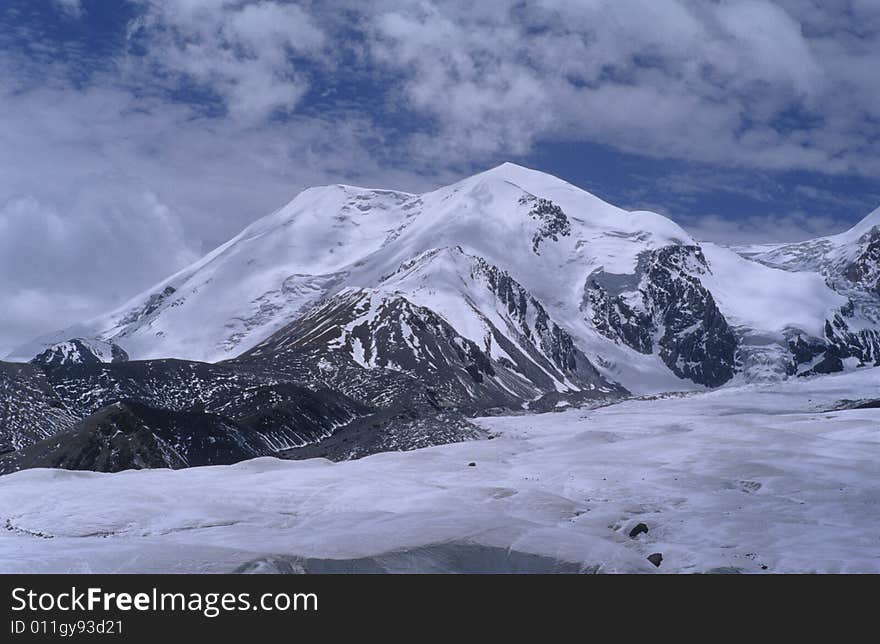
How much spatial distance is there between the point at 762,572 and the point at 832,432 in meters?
84.0

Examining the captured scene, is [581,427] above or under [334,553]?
under

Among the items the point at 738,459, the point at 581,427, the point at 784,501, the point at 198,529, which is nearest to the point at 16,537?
the point at 198,529

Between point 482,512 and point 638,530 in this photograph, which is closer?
point 638,530

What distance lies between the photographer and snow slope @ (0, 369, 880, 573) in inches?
2494

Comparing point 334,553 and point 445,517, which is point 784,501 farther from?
point 334,553

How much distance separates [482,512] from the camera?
80.6m

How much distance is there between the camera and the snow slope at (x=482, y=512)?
63344 millimetres

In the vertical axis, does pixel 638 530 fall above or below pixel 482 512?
below

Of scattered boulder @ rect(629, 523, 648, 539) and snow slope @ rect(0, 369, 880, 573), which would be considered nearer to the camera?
snow slope @ rect(0, 369, 880, 573)

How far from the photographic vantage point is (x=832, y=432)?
142 meters

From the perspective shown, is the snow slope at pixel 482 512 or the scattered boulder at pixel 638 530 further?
the scattered boulder at pixel 638 530
